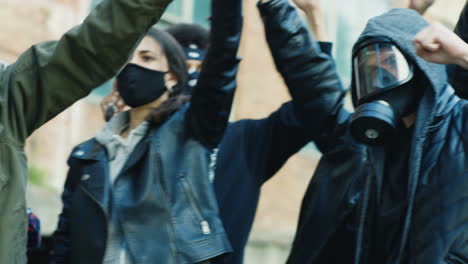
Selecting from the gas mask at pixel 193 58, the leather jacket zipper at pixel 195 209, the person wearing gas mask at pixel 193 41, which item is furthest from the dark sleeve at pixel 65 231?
the person wearing gas mask at pixel 193 41

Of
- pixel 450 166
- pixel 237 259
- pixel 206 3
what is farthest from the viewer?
pixel 206 3

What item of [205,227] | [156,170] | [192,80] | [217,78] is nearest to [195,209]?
[205,227]

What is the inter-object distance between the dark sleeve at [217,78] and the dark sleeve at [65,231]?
0.68 meters

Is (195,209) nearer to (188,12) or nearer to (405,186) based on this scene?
(405,186)

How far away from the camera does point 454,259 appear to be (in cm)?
396

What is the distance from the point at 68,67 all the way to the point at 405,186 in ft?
4.55

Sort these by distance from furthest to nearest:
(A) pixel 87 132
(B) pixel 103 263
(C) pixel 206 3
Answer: (C) pixel 206 3
(A) pixel 87 132
(B) pixel 103 263

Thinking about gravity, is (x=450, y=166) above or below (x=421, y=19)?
below

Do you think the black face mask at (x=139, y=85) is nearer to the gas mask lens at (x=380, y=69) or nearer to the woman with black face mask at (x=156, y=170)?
the woman with black face mask at (x=156, y=170)

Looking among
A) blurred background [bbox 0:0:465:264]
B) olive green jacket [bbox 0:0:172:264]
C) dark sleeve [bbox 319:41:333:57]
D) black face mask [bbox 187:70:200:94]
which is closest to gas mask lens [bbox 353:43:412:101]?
dark sleeve [bbox 319:41:333:57]

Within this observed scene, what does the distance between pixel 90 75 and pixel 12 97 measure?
0.31 meters

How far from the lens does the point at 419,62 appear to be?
4324mm

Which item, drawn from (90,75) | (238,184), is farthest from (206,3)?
(90,75)

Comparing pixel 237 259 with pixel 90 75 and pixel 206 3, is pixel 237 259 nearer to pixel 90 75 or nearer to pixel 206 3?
pixel 90 75
